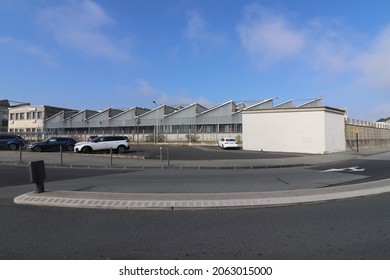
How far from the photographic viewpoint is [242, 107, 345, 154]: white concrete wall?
108 ft

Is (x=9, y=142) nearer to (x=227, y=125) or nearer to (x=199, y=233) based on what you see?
(x=227, y=125)

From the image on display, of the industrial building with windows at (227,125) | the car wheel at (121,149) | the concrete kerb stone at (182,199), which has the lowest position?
the concrete kerb stone at (182,199)

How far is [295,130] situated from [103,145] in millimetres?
18606

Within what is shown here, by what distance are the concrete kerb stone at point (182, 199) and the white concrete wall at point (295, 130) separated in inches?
956

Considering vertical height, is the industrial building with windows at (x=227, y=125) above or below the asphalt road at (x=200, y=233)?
above

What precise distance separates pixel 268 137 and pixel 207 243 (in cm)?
3120

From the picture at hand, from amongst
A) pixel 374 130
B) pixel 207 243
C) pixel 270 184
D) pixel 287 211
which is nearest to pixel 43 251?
pixel 207 243

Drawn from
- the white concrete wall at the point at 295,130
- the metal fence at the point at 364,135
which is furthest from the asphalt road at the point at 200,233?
the metal fence at the point at 364,135

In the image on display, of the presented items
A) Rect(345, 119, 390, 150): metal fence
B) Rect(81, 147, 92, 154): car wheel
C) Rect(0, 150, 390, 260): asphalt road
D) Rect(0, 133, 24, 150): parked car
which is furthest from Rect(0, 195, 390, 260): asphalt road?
Rect(345, 119, 390, 150): metal fence

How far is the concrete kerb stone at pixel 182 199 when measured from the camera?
26.0ft

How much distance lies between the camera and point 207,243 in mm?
5223

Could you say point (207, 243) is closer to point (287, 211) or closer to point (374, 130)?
point (287, 211)

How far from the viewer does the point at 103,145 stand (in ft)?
99.9

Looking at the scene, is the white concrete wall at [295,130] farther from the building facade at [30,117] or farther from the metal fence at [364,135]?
the building facade at [30,117]
